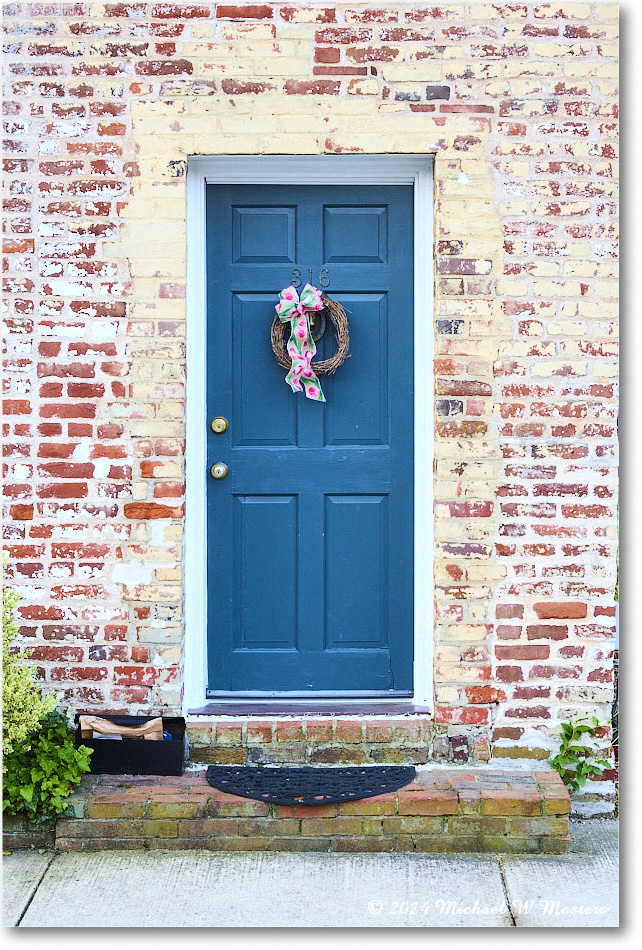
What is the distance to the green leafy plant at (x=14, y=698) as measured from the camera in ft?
10.8

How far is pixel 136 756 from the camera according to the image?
11.9ft

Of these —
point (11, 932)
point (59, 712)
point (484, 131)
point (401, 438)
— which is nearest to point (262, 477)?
point (401, 438)

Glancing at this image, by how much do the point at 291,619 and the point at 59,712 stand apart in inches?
38.4

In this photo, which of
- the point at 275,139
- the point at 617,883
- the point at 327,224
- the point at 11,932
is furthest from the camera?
the point at 327,224

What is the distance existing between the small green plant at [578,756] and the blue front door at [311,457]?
65 cm

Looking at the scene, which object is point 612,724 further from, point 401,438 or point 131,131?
point 131,131

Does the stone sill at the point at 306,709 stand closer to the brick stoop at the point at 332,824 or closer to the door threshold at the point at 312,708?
the door threshold at the point at 312,708

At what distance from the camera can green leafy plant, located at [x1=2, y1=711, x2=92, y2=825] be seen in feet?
11.2

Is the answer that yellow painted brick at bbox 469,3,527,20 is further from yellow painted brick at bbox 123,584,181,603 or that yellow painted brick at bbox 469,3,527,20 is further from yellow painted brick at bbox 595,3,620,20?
yellow painted brick at bbox 123,584,181,603

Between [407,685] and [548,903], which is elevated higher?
[407,685]

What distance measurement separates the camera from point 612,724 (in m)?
3.72

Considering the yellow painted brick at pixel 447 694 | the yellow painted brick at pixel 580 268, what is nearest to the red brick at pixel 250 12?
the yellow painted brick at pixel 580 268

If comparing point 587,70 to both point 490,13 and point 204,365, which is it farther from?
point 204,365

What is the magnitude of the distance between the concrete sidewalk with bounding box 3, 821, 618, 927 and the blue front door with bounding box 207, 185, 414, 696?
766mm
